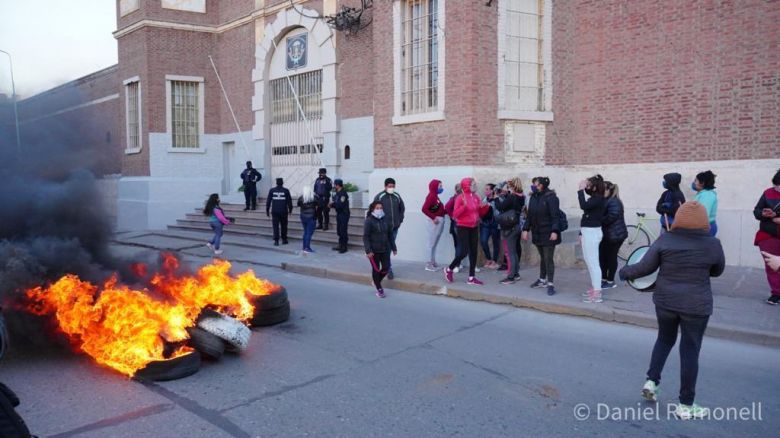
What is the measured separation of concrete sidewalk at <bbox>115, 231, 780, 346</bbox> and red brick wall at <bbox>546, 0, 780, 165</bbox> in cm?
257

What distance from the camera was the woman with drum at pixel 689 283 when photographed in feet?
14.3

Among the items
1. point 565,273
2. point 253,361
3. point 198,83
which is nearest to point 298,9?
point 198,83

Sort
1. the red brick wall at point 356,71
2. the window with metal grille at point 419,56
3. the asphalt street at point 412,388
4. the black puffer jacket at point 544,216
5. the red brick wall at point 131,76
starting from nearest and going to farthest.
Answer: the asphalt street at point 412,388, the black puffer jacket at point 544,216, the window with metal grille at point 419,56, the red brick wall at point 356,71, the red brick wall at point 131,76

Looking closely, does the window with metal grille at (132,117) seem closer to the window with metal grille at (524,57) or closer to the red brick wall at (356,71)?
the red brick wall at (356,71)

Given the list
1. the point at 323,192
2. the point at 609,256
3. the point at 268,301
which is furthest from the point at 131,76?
the point at 609,256

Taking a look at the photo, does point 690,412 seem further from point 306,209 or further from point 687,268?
point 306,209

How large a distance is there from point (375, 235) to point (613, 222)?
3541 millimetres

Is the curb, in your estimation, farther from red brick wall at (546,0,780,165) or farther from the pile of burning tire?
red brick wall at (546,0,780,165)

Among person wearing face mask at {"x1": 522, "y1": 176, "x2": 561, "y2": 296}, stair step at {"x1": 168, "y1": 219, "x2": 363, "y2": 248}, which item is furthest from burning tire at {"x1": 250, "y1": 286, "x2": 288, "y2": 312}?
stair step at {"x1": 168, "y1": 219, "x2": 363, "y2": 248}

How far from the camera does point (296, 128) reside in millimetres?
17672

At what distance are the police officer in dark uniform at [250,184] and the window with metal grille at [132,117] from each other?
5279 mm

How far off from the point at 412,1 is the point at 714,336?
8.78m

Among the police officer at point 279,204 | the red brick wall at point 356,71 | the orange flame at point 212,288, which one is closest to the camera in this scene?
the orange flame at point 212,288

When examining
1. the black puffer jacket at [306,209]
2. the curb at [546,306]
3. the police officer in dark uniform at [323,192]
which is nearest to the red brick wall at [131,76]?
the police officer in dark uniform at [323,192]
